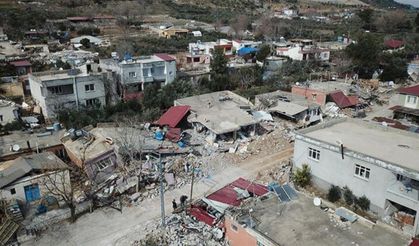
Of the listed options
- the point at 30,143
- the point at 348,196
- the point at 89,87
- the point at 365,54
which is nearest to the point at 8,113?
the point at 89,87

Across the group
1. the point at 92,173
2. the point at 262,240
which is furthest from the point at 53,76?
the point at 262,240

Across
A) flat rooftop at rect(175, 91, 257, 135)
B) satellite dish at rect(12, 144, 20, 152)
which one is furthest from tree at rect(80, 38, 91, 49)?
satellite dish at rect(12, 144, 20, 152)

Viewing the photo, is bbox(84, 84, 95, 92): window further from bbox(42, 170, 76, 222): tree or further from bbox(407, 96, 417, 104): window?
bbox(407, 96, 417, 104): window

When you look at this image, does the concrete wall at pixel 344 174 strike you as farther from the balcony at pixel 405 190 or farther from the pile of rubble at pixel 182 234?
the pile of rubble at pixel 182 234

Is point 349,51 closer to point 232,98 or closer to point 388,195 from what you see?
point 232,98

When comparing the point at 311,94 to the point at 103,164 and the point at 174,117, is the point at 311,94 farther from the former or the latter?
the point at 103,164
